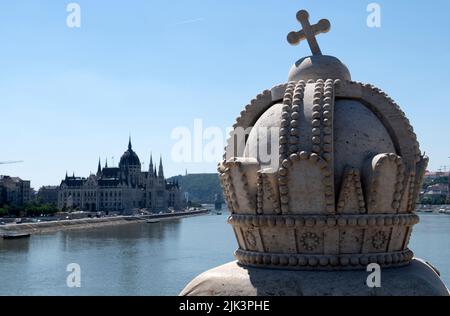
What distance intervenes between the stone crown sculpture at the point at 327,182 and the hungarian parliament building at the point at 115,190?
123 metres

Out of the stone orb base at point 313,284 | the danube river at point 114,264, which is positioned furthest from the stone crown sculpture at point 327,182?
the danube river at point 114,264

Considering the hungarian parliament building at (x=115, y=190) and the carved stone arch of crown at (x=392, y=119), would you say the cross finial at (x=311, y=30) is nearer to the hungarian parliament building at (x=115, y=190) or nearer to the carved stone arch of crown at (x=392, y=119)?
the carved stone arch of crown at (x=392, y=119)

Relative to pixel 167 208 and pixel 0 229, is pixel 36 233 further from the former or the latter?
pixel 167 208

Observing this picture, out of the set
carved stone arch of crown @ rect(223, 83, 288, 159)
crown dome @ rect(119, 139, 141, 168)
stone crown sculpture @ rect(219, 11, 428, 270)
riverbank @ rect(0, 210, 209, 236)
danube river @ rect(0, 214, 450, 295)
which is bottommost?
danube river @ rect(0, 214, 450, 295)

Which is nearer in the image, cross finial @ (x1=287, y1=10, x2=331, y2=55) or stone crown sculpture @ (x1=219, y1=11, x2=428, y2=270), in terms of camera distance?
stone crown sculpture @ (x1=219, y1=11, x2=428, y2=270)

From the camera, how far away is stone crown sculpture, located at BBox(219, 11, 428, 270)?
213 inches

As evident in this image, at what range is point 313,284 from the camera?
5410 millimetres

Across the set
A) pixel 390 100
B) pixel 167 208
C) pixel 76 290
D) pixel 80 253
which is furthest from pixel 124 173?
pixel 390 100

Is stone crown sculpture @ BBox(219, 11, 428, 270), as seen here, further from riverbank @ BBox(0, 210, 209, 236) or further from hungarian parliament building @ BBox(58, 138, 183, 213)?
hungarian parliament building @ BBox(58, 138, 183, 213)

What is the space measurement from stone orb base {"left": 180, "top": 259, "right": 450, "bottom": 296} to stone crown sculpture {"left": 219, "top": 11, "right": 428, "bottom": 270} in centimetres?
11

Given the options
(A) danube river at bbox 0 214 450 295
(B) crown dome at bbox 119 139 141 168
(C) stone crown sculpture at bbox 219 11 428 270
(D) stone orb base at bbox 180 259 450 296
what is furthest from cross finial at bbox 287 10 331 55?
(B) crown dome at bbox 119 139 141 168

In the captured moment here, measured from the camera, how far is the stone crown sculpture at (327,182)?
5.42 metres

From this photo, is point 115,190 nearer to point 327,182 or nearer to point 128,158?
point 128,158
